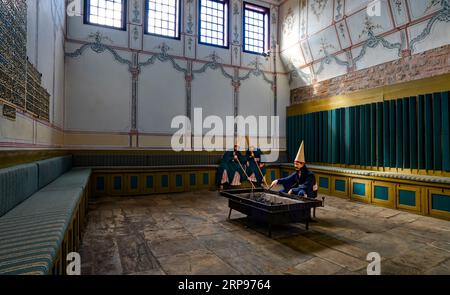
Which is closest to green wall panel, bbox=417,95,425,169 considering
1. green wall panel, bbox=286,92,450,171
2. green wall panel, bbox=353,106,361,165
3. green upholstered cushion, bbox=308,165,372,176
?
green wall panel, bbox=286,92,450,171

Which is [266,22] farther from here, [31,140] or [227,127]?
[31,140]

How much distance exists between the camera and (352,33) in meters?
7.21

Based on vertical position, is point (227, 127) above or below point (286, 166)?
above

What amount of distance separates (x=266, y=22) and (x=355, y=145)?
217 inches

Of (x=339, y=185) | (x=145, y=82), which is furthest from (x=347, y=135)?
(x=145, y=82)

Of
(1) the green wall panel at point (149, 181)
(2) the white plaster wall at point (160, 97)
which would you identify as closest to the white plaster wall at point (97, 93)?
(2) the white plaster wall at point (160, 97)

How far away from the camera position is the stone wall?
5.55m

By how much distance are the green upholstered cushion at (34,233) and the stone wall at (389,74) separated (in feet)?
22.8

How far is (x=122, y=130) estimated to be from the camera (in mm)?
7699

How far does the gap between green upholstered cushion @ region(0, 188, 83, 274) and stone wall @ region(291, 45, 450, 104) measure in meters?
6.96

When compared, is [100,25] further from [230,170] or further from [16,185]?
[16,185]

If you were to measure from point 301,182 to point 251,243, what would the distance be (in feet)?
6.71
